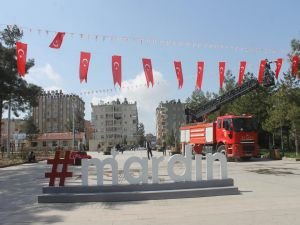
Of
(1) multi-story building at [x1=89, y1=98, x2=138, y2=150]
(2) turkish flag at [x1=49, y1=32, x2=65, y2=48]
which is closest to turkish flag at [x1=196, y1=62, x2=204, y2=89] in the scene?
(2) turkish flag at [x1=49, y1=32, x2=65, y2=48]

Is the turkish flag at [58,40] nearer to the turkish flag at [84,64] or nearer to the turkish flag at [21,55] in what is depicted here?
the turkish flag at [84,64]

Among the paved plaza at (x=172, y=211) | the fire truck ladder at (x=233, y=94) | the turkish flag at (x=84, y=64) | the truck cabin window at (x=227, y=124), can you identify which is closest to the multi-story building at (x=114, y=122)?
the fire truck ladder at (x=233, y=94)

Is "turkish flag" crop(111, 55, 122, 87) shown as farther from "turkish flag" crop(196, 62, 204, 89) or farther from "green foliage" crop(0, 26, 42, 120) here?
"green foliage" crop(0, 26, 42, 120)

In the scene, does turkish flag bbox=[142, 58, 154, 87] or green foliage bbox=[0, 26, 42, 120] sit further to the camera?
green foliage bbox=[0, 26, 42, 120]

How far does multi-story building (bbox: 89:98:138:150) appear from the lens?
176m

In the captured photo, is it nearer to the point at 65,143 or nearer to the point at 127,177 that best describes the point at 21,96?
the point at 127,177

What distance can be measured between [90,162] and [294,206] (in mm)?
5984

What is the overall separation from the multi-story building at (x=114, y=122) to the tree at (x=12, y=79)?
13253 centimetres

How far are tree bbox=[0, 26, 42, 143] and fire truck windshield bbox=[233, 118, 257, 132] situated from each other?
16.8 metres

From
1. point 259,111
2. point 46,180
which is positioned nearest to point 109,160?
point 46,180

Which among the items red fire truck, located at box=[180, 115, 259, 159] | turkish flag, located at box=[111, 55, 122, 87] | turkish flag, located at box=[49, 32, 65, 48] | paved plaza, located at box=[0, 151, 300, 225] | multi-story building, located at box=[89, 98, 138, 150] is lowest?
paved plaza, located at box=[0, 151, 300, 225]

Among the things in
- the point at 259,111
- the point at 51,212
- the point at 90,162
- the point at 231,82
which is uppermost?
the point at 231,82

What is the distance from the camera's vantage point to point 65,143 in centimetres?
12169

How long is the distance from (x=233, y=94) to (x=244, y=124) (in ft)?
23.8
